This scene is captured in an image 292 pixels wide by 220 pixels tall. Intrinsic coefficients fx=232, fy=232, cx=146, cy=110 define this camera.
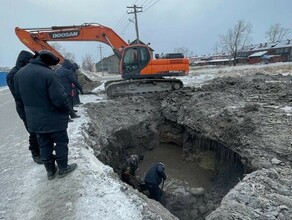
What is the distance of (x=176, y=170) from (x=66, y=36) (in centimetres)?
732

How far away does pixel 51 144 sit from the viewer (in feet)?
11.7

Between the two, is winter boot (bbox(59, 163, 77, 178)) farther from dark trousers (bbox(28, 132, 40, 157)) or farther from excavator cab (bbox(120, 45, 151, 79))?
excavator cab (bbox(120, 45, 151, 79))

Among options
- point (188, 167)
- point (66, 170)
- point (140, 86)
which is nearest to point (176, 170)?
point (188, 167)

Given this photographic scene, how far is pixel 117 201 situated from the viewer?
119 inches

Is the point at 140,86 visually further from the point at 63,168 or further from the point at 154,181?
the point at 63,168

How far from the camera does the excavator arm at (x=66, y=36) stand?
979cm

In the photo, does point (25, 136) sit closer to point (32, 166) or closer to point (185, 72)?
point (32, 166)

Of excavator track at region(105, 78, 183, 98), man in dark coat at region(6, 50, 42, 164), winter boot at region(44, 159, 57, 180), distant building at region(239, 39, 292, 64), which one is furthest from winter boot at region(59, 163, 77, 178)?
distant building at region(239, 39, 292, 64)

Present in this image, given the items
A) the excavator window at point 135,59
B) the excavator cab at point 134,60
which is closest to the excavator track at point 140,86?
the excavator cab at point 134,60

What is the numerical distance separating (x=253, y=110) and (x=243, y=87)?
4.00 metres

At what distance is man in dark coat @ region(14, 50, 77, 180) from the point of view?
321cm

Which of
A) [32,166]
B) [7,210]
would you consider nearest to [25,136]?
[32,166]

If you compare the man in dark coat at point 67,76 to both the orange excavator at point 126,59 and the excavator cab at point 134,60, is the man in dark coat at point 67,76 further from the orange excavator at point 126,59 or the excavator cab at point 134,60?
the excavator cab at point 134,60

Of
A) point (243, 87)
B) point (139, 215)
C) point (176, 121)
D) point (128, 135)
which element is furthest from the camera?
point (243, 87)
